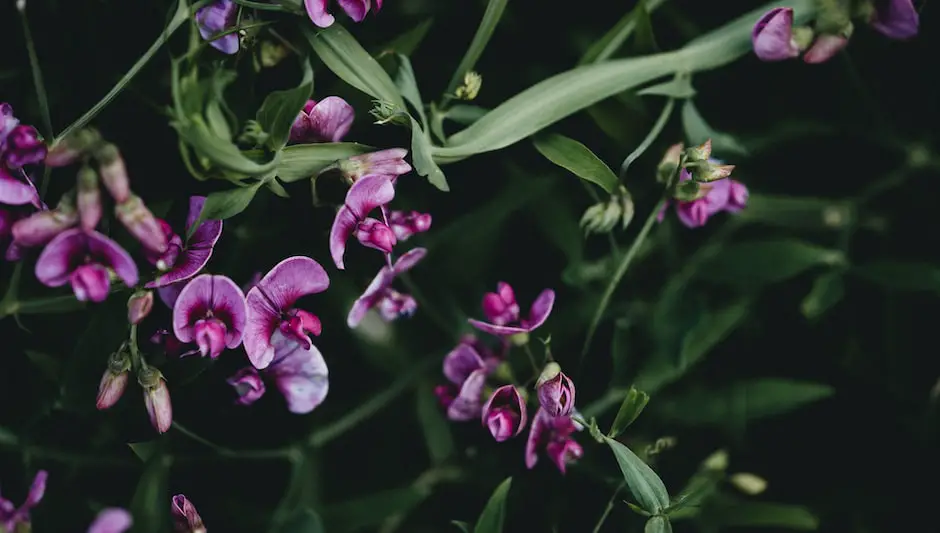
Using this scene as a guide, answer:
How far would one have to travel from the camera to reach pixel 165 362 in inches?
39.8

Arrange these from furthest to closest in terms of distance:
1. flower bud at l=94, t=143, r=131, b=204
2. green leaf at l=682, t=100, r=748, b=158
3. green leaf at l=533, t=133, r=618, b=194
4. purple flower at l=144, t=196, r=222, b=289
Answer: green leaf at l=682, t=100, r=748, b=158, green leaf at l=533, t=133, r=618, b=194, purple flower at l=144, t=196, r=222, b=289, flower bud at l=94, t=143, r=131, b=204

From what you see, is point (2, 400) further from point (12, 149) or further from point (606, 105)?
point (606, 105)

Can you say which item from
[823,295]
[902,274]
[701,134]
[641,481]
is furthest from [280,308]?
[902,274]

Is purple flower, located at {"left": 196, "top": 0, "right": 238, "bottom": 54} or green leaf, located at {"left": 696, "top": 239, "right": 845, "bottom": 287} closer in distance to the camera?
purple flower, located at {"left": 196, "top": 0, "right": 238, "bottom": 54}

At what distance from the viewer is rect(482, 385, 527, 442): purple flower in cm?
98

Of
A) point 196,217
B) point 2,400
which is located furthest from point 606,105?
point 2,400

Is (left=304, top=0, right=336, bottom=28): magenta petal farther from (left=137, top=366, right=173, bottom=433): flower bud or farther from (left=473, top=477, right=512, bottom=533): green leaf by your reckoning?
(left=473, top=477, right=512, bottom=533): green leaf

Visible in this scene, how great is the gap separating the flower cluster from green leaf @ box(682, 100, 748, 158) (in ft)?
0.31

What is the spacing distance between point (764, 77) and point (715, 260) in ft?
0.84

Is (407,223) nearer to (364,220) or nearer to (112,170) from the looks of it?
(364,220)

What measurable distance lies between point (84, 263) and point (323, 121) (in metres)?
0.26

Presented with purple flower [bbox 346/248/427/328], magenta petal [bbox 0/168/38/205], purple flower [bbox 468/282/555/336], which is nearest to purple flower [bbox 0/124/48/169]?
magenta petal [bbox 0/168/38/205]

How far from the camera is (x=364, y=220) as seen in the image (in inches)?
37.1

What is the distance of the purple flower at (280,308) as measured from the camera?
0.95 m
